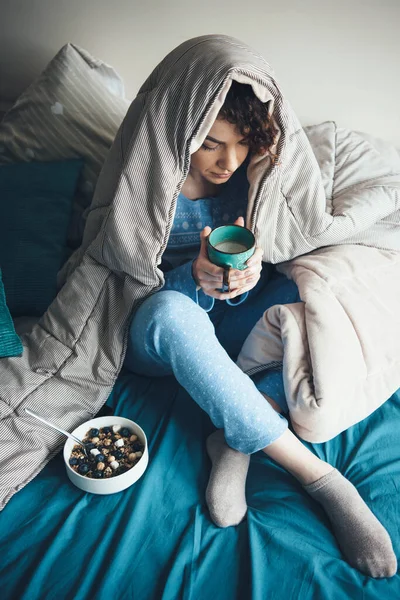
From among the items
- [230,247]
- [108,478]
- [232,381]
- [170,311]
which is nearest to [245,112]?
[230,247]

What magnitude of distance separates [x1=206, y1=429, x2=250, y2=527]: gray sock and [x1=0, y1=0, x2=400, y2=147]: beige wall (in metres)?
1.13

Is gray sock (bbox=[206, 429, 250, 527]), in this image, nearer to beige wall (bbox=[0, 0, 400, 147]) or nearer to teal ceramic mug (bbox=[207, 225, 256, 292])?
teal ceramic mug (bbox=[207, 225, 256, 292])

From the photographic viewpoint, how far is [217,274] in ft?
3.39

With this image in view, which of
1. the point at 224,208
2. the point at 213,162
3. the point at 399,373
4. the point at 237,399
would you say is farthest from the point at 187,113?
the point at 399,373

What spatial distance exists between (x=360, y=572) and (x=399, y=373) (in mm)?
425

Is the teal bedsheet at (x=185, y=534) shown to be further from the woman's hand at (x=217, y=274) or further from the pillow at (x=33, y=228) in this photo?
the pillow at (x=33, y=228)

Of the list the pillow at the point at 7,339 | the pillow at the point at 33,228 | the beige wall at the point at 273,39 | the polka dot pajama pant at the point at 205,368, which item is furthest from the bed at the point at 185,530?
the beige wall at the point at 273,39

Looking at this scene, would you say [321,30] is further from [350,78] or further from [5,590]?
[5,590]

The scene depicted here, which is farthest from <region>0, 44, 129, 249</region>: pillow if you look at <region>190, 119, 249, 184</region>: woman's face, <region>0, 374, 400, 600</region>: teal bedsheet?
<region>0, 374, 400, 600</region>: teal bedsheet

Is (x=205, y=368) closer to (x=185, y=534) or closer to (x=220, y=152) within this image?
(x=185, y=534)

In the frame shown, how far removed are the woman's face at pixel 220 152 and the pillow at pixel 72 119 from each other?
48 centimetres

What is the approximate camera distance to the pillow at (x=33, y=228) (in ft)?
4.30

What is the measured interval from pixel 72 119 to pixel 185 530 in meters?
1.15

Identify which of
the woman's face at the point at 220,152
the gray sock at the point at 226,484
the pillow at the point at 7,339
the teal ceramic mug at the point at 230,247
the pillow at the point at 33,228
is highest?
the woman's face at the point at 220,152
